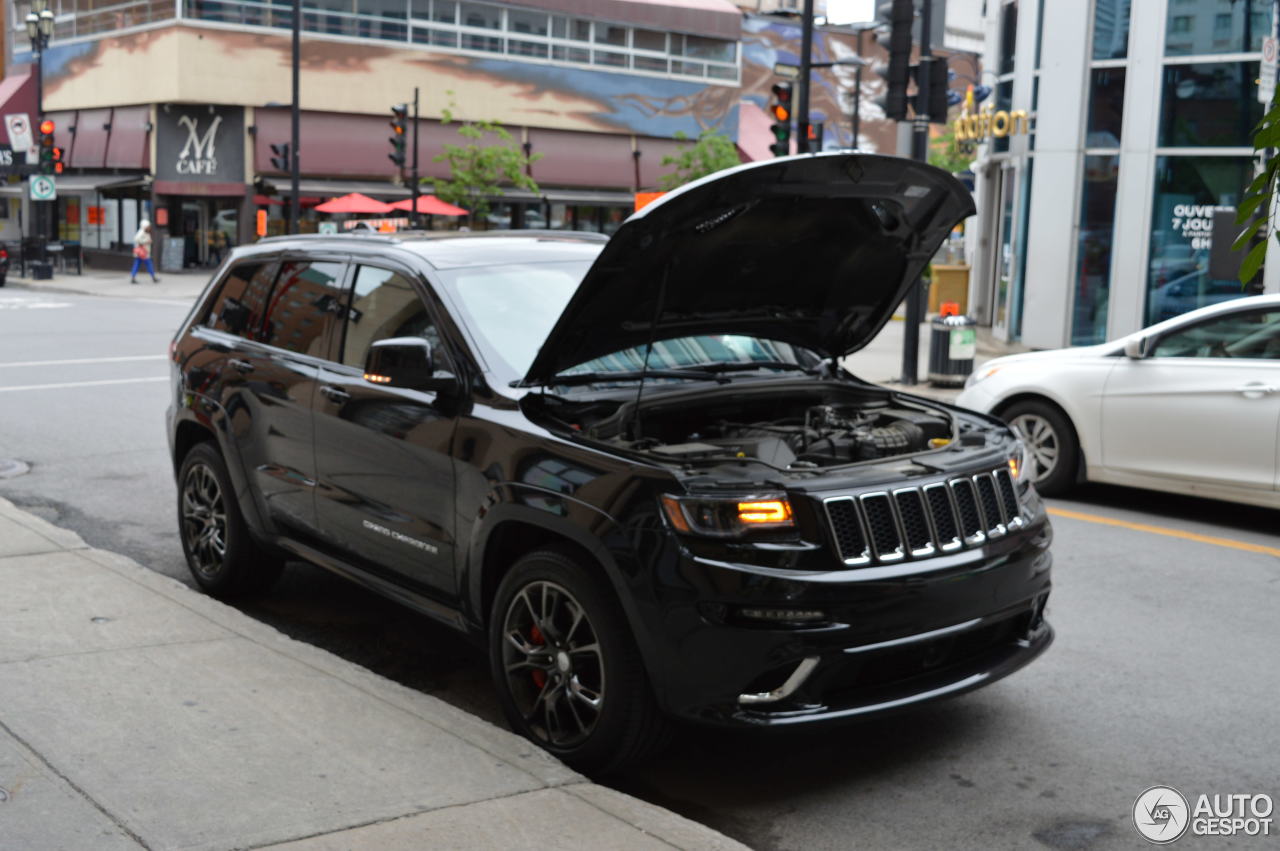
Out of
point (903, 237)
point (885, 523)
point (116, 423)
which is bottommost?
point (116, 423)

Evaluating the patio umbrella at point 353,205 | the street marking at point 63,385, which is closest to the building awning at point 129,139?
the patio umbrella at point 353,205

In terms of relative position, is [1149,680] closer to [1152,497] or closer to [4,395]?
[1152,497]

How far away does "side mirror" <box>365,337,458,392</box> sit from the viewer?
17.1 ft

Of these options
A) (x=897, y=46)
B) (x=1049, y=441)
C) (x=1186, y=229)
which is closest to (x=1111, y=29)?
(x=1186, y=229)

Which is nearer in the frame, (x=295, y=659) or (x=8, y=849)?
(x=8, y=849)

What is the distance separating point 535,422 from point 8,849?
2.14 m

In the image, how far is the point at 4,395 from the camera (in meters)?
14.8

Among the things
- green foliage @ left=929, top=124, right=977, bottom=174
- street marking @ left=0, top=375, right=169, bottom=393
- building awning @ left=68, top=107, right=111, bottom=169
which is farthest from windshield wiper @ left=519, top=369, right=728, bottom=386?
building awning @ left=68, top=107, right=111, bottom=169

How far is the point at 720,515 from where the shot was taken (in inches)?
172

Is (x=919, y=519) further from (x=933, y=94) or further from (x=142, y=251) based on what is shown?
(x=142, y=251)

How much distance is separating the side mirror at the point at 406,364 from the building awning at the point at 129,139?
4337cm

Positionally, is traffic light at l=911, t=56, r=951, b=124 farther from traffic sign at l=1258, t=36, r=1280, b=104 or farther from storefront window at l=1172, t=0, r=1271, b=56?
storefront window at l=1172, t=0, r=1271, b=56

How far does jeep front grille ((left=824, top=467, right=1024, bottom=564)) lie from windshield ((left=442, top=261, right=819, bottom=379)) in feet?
4.66

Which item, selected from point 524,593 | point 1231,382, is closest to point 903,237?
point 524,593
